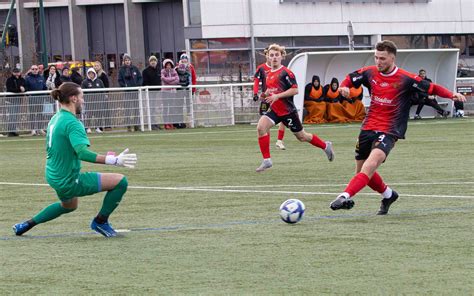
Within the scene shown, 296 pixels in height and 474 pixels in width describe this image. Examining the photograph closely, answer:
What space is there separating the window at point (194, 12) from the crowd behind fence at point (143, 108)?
23.0 meters

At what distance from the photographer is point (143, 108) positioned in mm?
30922

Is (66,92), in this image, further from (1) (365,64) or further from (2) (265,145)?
(1) (365,64)

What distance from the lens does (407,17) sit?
185 ft

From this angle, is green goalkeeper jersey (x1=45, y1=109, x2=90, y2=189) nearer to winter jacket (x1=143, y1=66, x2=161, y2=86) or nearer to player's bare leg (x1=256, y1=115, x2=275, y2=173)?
player's bare leg (x1=256, y1=115, x2=275, y2=173)

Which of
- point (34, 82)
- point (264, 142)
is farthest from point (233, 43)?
point (264, 142)

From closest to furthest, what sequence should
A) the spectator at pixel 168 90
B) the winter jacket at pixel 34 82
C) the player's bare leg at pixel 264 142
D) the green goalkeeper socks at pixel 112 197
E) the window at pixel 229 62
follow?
the green goalkeeper socks at pixel 112 197 < the player's bare leg at pixel 264 142 < the winter jacket at pixel 34 82 < the spectator at pixel 168 90 < the window at pixel 229 62

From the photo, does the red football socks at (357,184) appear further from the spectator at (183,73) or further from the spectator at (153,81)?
the spectator at (183,73)

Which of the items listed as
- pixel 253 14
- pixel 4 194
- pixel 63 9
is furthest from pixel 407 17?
pixel 4 194

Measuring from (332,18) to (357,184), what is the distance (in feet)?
147

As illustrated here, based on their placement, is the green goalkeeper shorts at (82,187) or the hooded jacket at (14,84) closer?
the green goalkeeper shorts at (82,187)

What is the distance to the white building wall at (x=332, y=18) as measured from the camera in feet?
176

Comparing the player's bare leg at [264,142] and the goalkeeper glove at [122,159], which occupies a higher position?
the goalkeeper glove at [122,159]

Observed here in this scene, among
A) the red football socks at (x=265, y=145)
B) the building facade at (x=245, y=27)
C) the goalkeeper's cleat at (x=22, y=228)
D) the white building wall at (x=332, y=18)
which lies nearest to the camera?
the goalkeeper's cleat at (x=22, y=228)

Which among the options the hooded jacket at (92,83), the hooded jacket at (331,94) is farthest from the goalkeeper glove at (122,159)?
the hooded jacket at (331,94)
